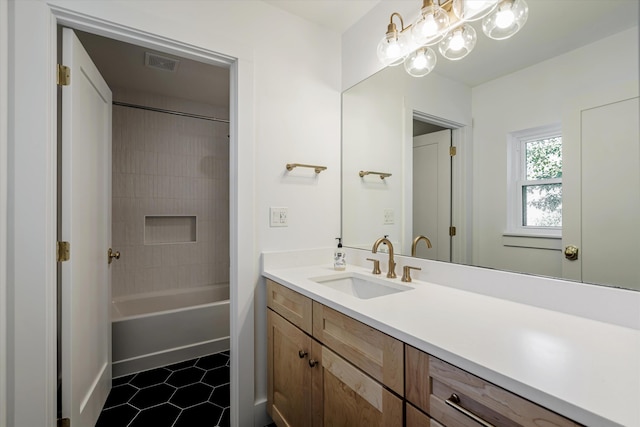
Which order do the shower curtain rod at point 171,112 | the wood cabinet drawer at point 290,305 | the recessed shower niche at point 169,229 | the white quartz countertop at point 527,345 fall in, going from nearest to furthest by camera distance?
the white quartz countertop at point 527,345
the wood cabinet drawer at point 290,305
the shower curtain rod at point 171,112
the recessed shower niche at point 169,229

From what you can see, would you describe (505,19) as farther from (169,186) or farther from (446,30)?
(169,186)

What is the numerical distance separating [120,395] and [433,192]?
2313mm

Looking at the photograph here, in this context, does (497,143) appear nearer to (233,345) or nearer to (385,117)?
(385,117)

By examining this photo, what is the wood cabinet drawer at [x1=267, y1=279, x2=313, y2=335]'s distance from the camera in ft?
4.03

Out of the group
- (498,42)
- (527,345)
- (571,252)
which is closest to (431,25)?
(498,42)

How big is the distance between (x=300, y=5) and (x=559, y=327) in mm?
1943

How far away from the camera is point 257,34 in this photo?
1651 millimetres

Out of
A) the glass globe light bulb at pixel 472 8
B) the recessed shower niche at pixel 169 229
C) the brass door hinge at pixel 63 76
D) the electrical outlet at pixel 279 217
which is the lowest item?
the recessed shower niche at pixel 169 229

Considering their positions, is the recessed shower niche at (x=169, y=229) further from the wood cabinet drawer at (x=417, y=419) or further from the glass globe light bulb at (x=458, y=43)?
the wood cabinet drawer at (x=417, y=419)

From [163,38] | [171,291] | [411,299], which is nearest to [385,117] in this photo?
[411,299]

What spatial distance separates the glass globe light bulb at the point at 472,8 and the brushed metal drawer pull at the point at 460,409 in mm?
1389

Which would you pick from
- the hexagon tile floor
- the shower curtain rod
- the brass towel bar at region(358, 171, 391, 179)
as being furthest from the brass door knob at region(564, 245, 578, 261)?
the shower curtain rod

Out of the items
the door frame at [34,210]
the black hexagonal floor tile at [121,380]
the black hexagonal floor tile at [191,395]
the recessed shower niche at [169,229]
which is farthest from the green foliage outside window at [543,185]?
the recessed shower niche at [169,229]

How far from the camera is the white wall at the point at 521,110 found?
2.93 feet
